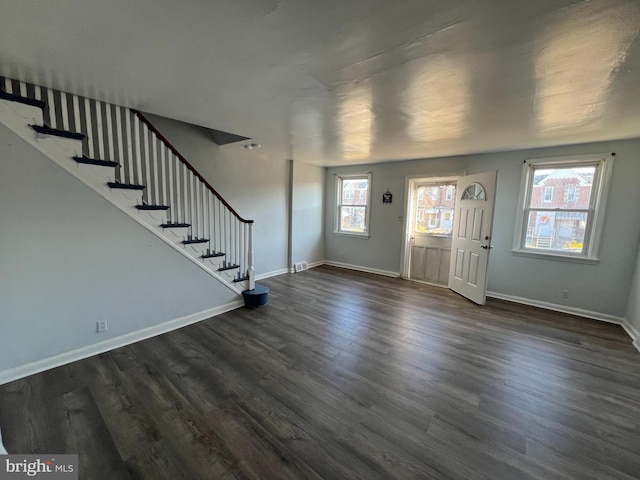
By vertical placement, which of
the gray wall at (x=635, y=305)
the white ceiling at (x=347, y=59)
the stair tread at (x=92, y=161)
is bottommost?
the gray wall at (x=635, y=305)

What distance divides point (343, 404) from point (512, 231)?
396 centimetres

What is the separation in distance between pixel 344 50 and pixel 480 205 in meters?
3.61

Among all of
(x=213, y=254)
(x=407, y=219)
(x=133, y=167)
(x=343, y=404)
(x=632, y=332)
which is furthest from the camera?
(x=407, y=219)

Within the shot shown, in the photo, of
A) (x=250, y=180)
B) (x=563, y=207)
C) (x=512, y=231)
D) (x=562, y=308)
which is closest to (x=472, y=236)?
(x=512, y=231)

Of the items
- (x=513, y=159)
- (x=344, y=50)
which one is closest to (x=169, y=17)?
(x=344, y=50)

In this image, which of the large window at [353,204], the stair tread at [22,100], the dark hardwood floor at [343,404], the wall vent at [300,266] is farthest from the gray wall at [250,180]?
the dark hardwood floor at [343,404]

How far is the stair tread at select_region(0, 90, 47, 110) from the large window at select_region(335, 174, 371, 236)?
5.02 metres

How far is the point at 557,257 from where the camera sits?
12.8 feet

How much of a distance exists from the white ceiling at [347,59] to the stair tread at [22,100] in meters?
0.16

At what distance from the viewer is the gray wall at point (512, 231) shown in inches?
136

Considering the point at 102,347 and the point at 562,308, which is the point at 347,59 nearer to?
the point at 102,347

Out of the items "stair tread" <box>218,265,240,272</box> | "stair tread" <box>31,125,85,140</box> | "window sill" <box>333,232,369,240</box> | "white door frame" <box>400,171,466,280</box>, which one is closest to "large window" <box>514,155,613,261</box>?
"white door frame" <box>400,171,466,280</box>

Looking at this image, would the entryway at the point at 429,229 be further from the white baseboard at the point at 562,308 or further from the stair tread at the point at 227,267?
the stair tread at the point at 227,267

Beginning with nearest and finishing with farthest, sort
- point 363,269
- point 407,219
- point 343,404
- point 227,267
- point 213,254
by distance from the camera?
1. point 343,404
2. point 213,254
3. point 227,267
4. point 407,219
5. point 363,269
